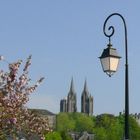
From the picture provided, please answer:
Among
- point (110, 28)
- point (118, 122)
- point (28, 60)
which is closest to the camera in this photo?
point (110, 28)

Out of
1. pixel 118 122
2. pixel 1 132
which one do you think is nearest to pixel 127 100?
pixel 1 132

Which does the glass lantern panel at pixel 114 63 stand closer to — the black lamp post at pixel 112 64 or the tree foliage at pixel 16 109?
the black lamp post at pixel 112 64

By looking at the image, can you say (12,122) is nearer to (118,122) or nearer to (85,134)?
(118,122)

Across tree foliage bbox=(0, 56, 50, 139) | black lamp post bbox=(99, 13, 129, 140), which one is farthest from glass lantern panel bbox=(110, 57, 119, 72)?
tree foliage bbox=(0, 56, 50, 139)

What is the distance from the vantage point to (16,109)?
25.0 m

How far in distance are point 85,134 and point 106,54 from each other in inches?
7214

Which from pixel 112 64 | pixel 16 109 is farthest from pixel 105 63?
pixel 16 109

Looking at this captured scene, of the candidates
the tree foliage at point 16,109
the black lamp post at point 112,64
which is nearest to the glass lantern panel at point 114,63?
the black lamp post at point 112,64

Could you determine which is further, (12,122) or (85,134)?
(85,134)

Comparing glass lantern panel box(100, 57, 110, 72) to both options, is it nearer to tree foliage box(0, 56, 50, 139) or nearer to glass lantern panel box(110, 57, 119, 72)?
glass lantern panel box(110, 57, 119, 72)

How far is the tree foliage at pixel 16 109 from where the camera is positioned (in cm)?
2421

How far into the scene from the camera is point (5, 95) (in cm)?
2598

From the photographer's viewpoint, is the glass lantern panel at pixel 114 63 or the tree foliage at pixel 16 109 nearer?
the glass lantern panel at pixel 114 63

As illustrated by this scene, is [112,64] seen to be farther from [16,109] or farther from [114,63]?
[16,109]
